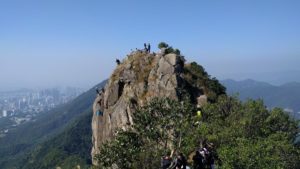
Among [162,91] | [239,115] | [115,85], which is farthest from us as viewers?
[115,85]

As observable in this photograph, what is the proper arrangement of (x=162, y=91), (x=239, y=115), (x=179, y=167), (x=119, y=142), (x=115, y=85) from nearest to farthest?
(x=179, y=167) < (x=119, y=142) < (x=239, y=115) < (x=162, y=91) < (x=115, y=85)

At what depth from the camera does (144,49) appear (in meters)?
65.6

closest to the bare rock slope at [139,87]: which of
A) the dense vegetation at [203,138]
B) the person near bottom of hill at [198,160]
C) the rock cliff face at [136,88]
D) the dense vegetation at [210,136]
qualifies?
the rock cliff face at [136,88]

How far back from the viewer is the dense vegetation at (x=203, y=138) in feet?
103

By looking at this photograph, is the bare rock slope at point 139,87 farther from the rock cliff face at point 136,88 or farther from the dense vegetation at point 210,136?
the dense vegetation at point 210,136

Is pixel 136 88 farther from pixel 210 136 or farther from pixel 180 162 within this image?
pixel 180 162

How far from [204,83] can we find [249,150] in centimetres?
2882

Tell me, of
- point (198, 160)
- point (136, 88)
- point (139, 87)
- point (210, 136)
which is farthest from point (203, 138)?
point (136, 88)

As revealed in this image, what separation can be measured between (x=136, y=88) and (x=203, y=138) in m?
26.8

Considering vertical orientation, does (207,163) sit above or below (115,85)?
below

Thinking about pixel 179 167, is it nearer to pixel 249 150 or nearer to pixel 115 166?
pixel 249 150

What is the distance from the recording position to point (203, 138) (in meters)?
35.1

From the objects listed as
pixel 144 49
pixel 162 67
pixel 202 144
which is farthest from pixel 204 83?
pixel 202 144

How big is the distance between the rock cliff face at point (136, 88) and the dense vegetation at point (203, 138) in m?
11.3
